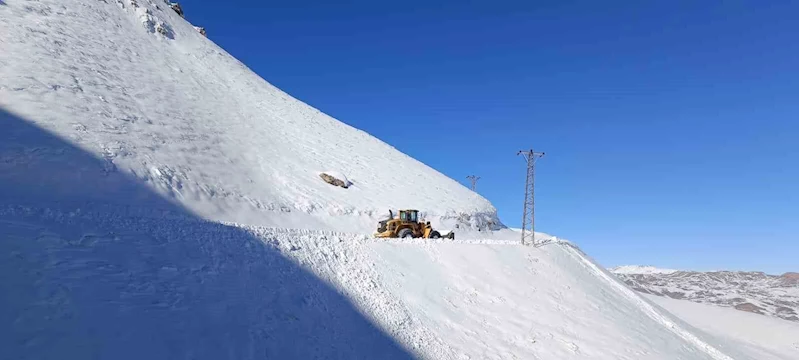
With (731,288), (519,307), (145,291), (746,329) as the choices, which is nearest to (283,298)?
(145,291)

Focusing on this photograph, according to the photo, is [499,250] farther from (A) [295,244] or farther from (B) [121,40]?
(B) [121,40]

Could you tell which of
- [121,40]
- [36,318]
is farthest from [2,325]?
[121,40]

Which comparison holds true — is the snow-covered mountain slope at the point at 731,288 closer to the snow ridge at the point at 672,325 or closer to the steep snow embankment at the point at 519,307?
the snow ridge at the point at 672,325

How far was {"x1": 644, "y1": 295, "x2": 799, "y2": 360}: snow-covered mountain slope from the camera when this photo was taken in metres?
29.8

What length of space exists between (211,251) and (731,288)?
314 ft

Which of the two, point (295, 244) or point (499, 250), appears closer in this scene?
point (295, 244)

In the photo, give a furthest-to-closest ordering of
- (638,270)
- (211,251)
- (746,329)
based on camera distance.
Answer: (638,270)
(746,329)
(211,251)

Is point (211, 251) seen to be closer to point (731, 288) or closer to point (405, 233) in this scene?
point (405, 233)

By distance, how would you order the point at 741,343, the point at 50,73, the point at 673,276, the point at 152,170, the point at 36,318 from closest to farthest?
the point at 36,318 → the point at 152,170 → the point at 50,73 → the point at 741,343 → the point at 673,276

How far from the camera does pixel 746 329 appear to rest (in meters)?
36.2

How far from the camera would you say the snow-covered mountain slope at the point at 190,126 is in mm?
20672

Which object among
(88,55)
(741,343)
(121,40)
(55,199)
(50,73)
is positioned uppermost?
(121,40)

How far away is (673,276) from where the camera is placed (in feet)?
315

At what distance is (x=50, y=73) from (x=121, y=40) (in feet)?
46.0
